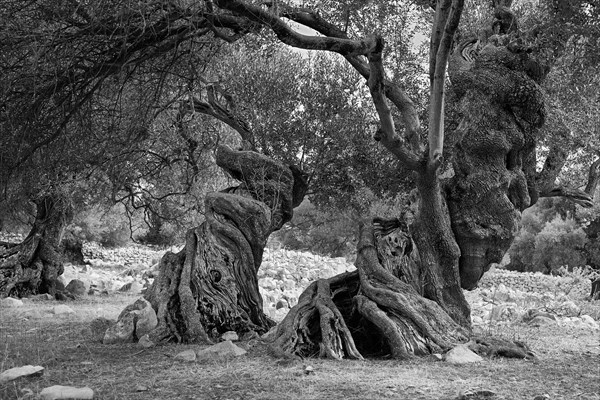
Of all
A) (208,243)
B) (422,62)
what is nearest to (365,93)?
(422,62)

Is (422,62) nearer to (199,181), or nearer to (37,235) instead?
(199,181)

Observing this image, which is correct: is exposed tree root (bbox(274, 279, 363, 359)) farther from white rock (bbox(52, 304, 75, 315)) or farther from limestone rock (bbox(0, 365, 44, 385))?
white rock (bbox(52, 304, 75, 315))

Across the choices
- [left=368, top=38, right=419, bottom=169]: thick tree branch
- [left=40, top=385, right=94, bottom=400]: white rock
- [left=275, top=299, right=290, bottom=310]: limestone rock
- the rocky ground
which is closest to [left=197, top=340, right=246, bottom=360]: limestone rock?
[left=40, top=385, right=94, bottom=400]: white rock

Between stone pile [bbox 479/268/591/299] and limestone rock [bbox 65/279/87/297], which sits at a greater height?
stone pile [bbox 479/268/591/299]

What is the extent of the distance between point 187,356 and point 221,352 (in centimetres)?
34

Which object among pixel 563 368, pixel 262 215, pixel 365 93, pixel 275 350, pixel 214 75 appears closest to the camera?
pixel 563 368

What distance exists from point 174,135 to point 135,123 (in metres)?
3.82

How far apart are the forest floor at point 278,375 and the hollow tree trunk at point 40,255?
783 cm

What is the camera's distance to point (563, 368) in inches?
222

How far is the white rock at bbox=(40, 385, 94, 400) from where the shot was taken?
4250 millimetres

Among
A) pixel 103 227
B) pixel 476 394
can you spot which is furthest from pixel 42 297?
pixel 103 227

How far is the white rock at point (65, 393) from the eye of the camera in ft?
13.9

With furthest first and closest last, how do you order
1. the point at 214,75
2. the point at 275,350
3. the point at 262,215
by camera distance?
the point at 214,75
the point at 262,215
the point at 275,350

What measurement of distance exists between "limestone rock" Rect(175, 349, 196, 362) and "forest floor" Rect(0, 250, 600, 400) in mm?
84
